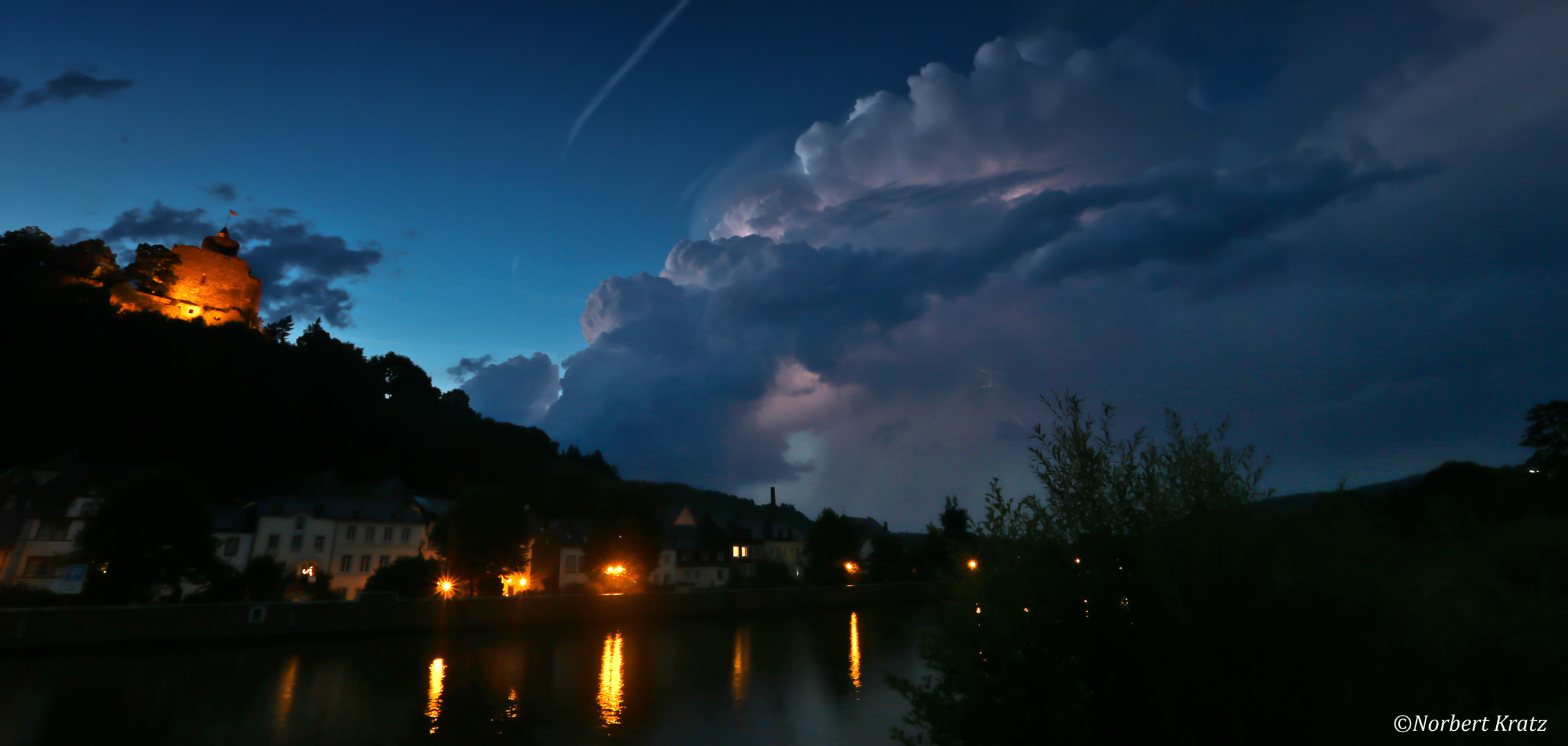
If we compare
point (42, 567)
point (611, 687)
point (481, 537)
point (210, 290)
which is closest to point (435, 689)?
point (611, 687)

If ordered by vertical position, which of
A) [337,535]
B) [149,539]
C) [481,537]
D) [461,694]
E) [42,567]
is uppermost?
[337,535]

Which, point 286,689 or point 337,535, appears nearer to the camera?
point 286,689

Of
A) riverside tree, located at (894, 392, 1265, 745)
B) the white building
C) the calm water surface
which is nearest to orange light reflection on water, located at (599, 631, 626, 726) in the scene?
the calm water surface

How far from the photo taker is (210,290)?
4510 inches

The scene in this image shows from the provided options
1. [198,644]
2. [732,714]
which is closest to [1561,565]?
[732,714]

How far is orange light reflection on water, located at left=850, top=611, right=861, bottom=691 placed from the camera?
97.3 ft

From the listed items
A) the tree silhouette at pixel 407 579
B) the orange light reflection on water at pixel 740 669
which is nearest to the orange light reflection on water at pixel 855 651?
the orange light reflection on water at pixel 740 669

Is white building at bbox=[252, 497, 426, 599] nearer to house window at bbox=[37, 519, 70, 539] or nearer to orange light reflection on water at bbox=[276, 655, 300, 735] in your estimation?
house window at bbox=[37, 519, 70, 539]

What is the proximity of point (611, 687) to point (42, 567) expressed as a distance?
5338cm

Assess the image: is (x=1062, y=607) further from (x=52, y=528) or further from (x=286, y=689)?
(x=52, y=528)

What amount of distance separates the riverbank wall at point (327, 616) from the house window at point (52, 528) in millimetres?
28568

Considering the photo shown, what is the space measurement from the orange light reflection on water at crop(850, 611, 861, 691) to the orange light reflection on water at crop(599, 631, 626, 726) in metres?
8.40

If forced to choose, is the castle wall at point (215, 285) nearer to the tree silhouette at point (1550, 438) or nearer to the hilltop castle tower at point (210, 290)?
the hilltop castle tower at point (210, 290)

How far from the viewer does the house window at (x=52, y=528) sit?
54.9m
